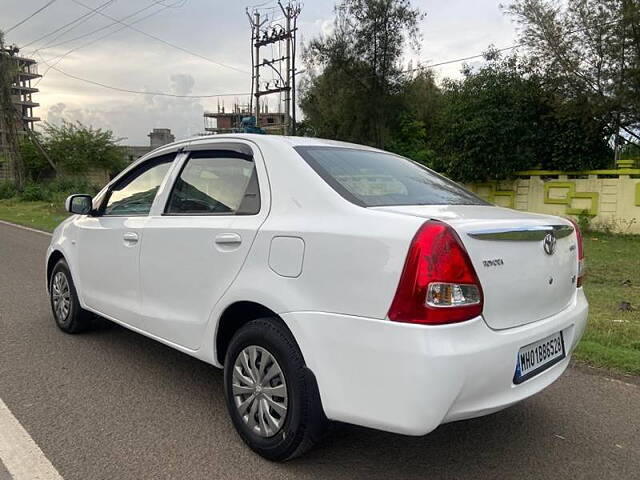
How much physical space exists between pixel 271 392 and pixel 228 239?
0.85 metres

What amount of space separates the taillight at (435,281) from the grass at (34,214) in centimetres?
1370

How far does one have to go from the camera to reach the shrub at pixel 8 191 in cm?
3141

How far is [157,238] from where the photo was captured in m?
3.53

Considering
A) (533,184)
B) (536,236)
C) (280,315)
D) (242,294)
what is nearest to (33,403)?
(242,294)

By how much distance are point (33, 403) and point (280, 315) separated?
1.91 meters

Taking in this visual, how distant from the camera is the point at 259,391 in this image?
9.23ft

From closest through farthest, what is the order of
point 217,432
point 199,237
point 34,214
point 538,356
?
point 538,356 < point 217,432 < point 199,237 < point 34,214

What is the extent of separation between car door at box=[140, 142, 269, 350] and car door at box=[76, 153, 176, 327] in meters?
0.17

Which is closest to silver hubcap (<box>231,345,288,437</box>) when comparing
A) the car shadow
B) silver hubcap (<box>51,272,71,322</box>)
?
the car shadow

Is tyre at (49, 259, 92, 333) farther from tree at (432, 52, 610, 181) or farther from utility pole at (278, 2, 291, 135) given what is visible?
utility pole at (278, 2, 291, 135)

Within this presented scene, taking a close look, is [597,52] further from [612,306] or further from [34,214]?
[34,214]

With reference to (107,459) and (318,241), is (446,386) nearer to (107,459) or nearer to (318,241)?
(318,241)

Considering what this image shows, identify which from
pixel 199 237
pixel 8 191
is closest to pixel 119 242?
pixel 199 237

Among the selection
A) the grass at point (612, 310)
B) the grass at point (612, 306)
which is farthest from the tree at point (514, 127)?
the grass at point (612, 310)
